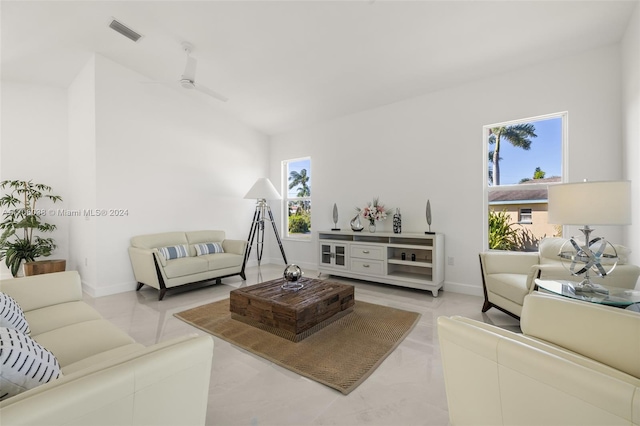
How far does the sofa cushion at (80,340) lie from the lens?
145cm

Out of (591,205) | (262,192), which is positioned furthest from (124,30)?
(591,205)

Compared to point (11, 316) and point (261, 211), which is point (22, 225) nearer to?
point (261, 211)

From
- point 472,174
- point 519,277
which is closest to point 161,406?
point 519,277

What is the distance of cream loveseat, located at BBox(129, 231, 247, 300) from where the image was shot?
3.73 m

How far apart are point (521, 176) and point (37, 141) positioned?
7.01 meters

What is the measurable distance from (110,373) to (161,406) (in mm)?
215

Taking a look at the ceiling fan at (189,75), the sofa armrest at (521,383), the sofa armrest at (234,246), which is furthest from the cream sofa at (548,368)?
the sofa armrest at (234,246)

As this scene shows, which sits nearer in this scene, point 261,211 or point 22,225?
point 22,225

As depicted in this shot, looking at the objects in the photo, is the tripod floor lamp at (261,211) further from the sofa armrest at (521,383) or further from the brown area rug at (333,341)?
the sofa armrest at (521,383)

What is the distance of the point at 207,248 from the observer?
4.63m

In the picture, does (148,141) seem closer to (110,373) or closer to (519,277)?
(110,373)

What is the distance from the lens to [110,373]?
0.80 m

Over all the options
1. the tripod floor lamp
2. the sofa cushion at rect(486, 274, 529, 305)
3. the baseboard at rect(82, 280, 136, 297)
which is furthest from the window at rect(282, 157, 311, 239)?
the sofa cushion at rect(486, 274, 529, 305)

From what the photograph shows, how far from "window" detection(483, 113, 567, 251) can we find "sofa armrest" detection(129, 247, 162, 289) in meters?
4.36
